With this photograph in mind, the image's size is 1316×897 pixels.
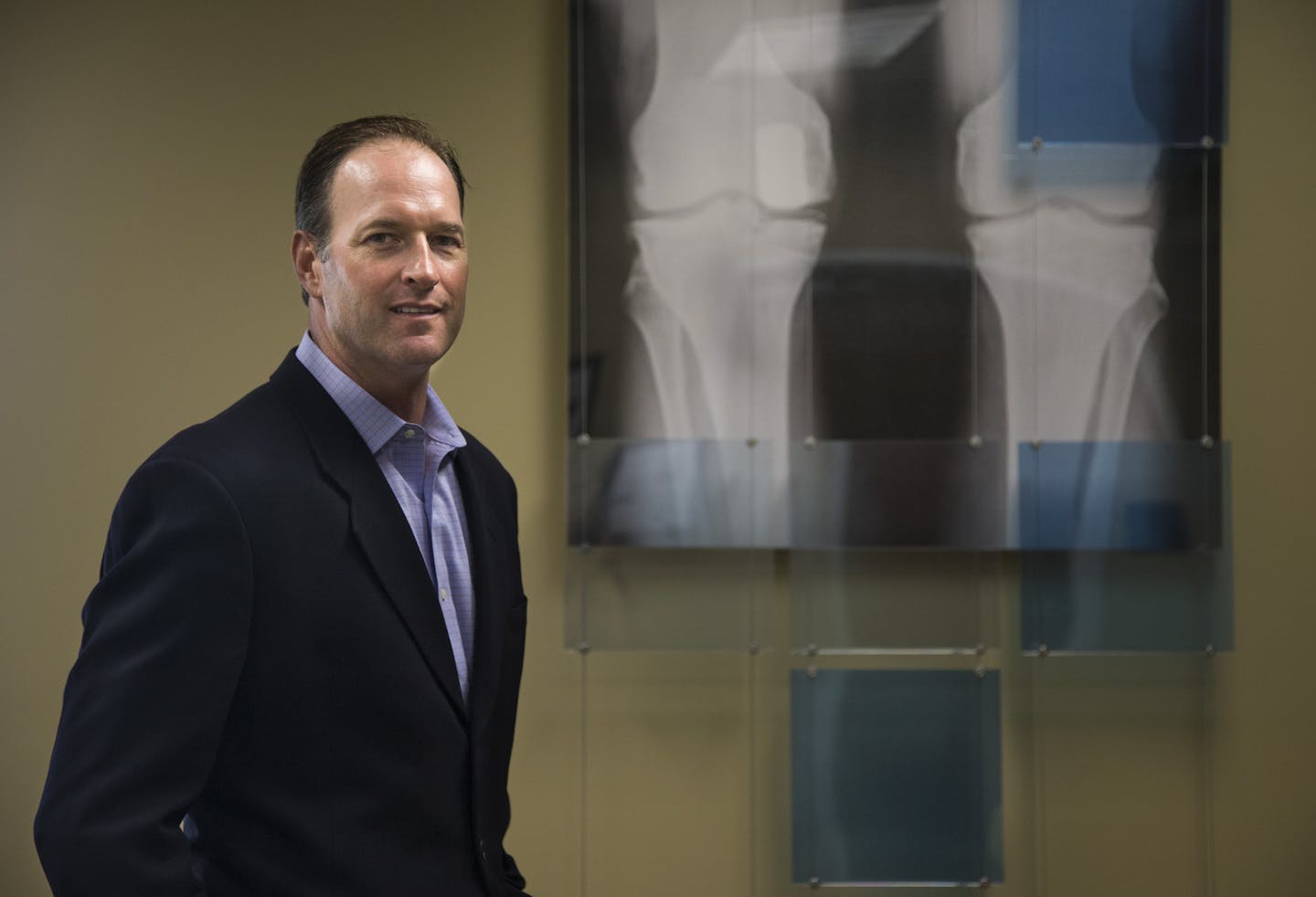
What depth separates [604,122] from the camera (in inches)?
115

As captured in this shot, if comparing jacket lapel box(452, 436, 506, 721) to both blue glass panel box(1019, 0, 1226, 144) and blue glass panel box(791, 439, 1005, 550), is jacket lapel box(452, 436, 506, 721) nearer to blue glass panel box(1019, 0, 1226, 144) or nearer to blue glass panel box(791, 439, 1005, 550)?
blue glass panel box(791, 439, 1005, 550)

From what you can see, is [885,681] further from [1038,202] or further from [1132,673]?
[1038,202]

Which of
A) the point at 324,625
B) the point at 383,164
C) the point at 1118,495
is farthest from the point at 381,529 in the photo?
the point at 1118,495

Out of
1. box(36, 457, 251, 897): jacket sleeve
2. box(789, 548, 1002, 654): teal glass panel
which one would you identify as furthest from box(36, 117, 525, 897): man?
box(789, 548, 1002, 654): teal glass panel

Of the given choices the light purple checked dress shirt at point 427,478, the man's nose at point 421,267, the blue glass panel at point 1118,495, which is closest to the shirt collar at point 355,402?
the light purple checked dress shirt at point 427,478

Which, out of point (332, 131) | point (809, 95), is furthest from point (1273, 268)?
point (332, 131)

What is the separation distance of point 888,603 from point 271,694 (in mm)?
1928

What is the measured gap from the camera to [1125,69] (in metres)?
2.93

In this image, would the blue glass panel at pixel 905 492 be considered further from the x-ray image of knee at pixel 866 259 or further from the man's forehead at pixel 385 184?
the man's forehead at pixel 385 184

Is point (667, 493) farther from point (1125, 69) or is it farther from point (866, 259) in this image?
point (1125, 69)

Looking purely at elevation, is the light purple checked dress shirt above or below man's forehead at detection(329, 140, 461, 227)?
below

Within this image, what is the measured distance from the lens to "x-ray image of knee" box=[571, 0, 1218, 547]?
2918 mm

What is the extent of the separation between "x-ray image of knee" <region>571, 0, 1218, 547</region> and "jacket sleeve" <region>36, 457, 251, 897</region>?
1729 mm

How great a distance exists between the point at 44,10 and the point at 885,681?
8.36 ft
